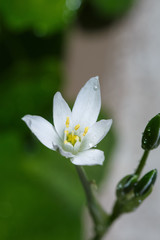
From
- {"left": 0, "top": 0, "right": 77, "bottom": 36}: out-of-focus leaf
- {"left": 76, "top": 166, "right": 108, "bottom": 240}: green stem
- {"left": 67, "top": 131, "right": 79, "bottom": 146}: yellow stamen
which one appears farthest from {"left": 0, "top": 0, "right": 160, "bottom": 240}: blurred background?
{"left": 67, "top": 131, "right": 79, "bottom": 146}: yellow stamen

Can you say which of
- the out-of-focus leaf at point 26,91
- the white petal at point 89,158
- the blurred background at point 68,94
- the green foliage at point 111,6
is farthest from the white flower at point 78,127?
the green foliage at point 111,6

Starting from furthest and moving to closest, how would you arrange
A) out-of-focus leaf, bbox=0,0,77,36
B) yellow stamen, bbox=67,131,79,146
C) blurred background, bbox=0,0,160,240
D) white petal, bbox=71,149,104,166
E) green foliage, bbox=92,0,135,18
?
green foliage, bbox=92,0,135,18 → out-of-focus leaf, bbox=0,0,77,36 → blurred background, bbox=0,0,160,240 → yellow stamen, bbox=67,131,79,146 → white petal, bbox=71,149,104,166

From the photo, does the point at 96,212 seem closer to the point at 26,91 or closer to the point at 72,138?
the point at 72,138

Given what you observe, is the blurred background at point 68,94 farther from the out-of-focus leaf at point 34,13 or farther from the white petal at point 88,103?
the white petal at point 88,103

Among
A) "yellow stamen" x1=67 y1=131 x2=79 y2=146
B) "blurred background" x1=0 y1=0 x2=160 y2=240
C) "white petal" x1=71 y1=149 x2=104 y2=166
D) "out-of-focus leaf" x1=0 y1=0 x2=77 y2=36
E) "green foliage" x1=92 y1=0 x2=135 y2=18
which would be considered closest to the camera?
"white petal" x1=71 y1=149 x2=104 y2=166

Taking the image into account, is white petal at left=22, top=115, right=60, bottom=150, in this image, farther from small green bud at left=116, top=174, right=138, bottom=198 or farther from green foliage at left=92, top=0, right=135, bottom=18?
green foliage at left=92, top=0, right=135, bottom=18

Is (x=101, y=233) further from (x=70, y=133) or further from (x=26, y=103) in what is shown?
(x=26, y=103)

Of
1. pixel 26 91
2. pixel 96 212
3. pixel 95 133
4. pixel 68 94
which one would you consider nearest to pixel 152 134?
pixel 95 133

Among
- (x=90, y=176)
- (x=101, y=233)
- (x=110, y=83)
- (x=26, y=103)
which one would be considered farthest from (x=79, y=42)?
(x=101, y=233)
